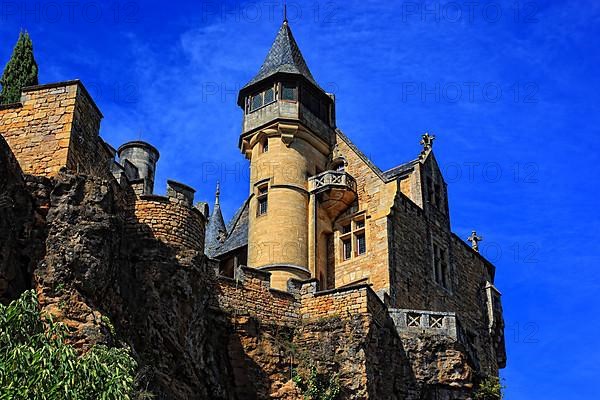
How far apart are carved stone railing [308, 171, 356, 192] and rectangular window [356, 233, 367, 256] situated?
79.2 inches

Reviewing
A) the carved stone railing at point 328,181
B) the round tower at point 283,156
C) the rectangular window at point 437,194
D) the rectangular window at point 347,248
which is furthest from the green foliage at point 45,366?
the rectangular window at point 437,194

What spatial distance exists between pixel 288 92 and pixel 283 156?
9.40 feet

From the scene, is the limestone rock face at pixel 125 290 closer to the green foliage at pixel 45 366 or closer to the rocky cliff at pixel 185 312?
the rocky cliff at pixel 185 312

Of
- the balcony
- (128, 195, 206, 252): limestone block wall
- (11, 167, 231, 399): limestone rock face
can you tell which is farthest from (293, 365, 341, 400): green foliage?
the balcony

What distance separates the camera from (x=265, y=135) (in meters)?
36.3

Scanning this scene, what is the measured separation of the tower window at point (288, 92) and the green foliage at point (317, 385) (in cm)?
1346

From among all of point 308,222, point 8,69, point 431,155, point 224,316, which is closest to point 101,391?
point 224,316

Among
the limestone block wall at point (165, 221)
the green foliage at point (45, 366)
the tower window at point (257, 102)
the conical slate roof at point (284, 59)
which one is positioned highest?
the conical slate roof at point (284, 59)

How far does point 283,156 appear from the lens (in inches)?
1415

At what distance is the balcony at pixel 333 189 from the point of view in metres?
35.8

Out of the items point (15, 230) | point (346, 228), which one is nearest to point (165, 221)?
point (15, 230)

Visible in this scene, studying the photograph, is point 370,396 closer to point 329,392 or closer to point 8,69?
point 329,392

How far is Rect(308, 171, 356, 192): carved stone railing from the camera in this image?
35719 millimetres

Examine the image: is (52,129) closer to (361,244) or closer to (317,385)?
(317,385)
